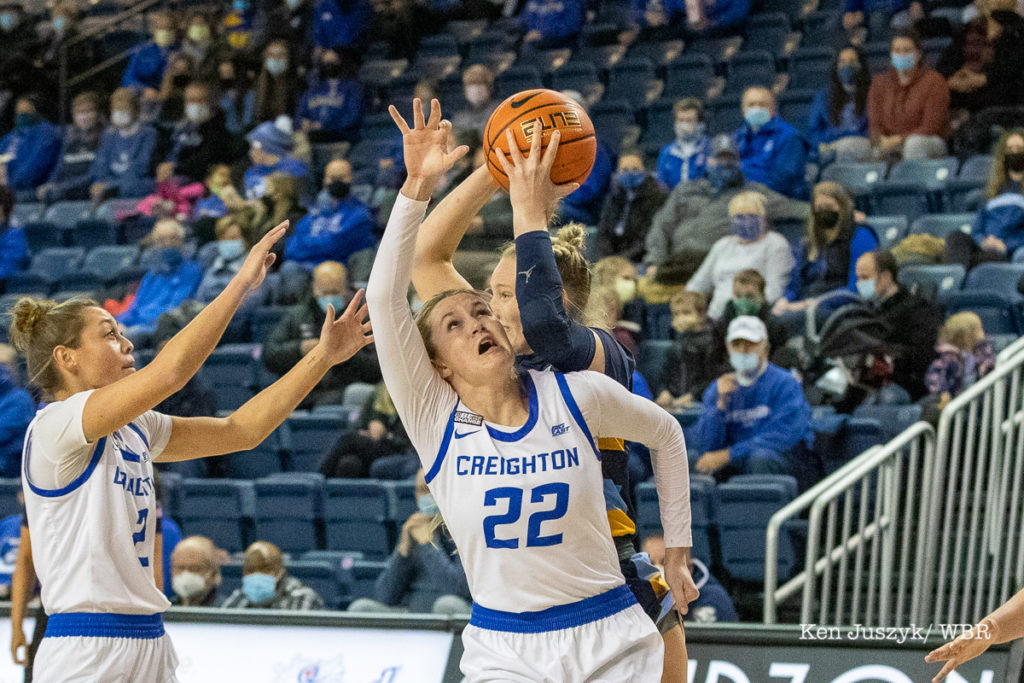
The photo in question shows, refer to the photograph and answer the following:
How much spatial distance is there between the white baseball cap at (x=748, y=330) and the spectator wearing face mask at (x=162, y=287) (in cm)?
446

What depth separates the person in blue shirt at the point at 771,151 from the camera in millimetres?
8102

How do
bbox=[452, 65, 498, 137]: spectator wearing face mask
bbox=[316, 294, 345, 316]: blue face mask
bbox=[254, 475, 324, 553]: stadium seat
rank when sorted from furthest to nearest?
bbox=[452, 65, 498, 137]: spectator wearing face mask, bbox=[316, 294, 345, 316]: blue face mask, bbox=[254, 475, 324, 553]: stadium seat

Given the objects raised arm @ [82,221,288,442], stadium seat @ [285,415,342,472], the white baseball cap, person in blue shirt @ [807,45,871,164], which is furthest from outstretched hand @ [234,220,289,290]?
person in blue shirt @ [807,45,871,164]

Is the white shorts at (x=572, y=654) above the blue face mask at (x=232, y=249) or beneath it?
above

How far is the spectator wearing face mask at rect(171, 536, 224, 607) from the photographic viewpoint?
641cm

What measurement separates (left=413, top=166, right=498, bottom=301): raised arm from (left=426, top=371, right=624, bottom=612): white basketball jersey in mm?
584

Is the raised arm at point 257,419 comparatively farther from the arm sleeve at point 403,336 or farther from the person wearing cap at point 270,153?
the person wearing cap at point 270,153

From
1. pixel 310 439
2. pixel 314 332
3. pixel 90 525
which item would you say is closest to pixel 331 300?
pixel 314 332

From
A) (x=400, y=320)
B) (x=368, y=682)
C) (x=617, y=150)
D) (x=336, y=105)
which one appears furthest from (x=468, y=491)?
(x=336, y=105)

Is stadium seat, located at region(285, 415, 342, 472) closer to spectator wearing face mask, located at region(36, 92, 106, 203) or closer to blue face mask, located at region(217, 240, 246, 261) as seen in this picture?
blue face mask, located at region(217, 240, 246, 261)

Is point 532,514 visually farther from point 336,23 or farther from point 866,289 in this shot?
point 336,23

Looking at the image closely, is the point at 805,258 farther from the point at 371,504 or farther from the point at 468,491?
the point at 468,491

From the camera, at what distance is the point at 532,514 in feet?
9.21

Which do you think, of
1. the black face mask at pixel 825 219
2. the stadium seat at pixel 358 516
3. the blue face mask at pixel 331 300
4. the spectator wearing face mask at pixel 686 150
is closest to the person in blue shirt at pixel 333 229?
the blue face mask at pixel 331 300
